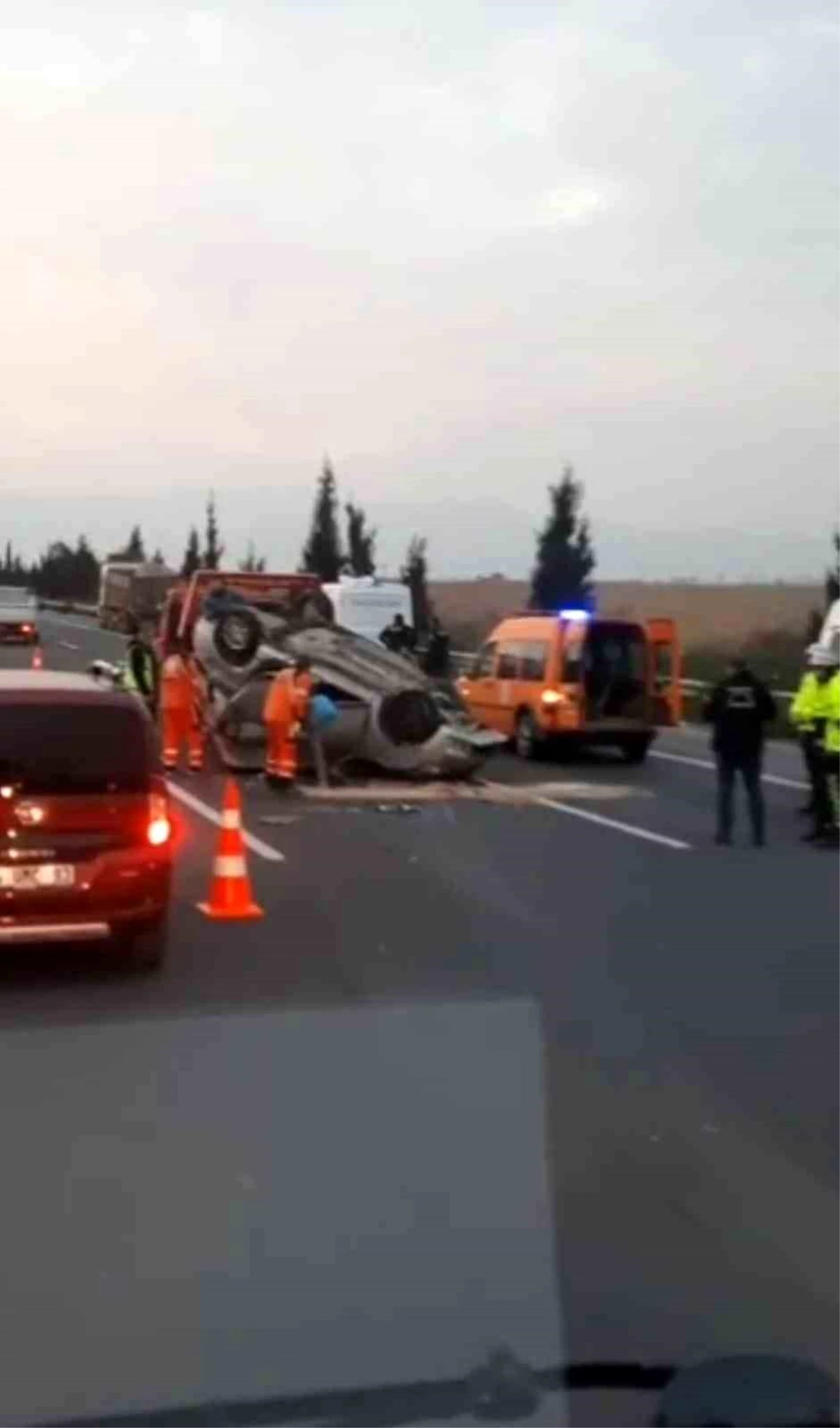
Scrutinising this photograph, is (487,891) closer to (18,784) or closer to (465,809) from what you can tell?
(18,784)

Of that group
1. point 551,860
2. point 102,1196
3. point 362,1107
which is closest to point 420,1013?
point 362,1107

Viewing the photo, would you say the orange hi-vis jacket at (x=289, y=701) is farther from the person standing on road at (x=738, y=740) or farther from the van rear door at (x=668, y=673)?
the van rear door at (x=668, y=673)

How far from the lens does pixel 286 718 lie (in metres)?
25.8

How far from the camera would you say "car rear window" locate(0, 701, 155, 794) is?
12992 millimetres

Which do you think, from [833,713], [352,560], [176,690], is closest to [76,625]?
[352,560]

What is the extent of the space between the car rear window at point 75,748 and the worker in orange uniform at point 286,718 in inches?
489

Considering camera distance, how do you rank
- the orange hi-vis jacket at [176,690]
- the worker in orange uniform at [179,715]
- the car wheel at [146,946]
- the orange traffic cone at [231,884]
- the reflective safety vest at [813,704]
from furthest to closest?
the worker in orange uniform at [179,715]
the orange hi-vis jacket at [176,690]
the reflective safety vest at [813,704]
the orange traffic cone at [231,884]
the car wheel at [146,946]

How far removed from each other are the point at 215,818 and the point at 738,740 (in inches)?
204

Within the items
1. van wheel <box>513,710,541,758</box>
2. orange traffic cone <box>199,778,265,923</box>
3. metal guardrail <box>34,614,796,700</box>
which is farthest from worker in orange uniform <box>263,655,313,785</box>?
orange traffic cone <box>199,778,265,923</box>

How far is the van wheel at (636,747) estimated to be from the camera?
102 ft

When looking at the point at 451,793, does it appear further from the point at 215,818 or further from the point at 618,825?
the point at 215,818

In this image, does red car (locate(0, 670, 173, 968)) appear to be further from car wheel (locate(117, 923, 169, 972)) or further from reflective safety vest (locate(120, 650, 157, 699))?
reflective safety vest (locate(120, 650, 157, 699))

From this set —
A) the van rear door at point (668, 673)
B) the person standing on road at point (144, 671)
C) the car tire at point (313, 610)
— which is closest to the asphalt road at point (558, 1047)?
the car tire at point (313, 610)

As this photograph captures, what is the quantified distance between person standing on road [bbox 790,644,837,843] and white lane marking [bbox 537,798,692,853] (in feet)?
4.26
